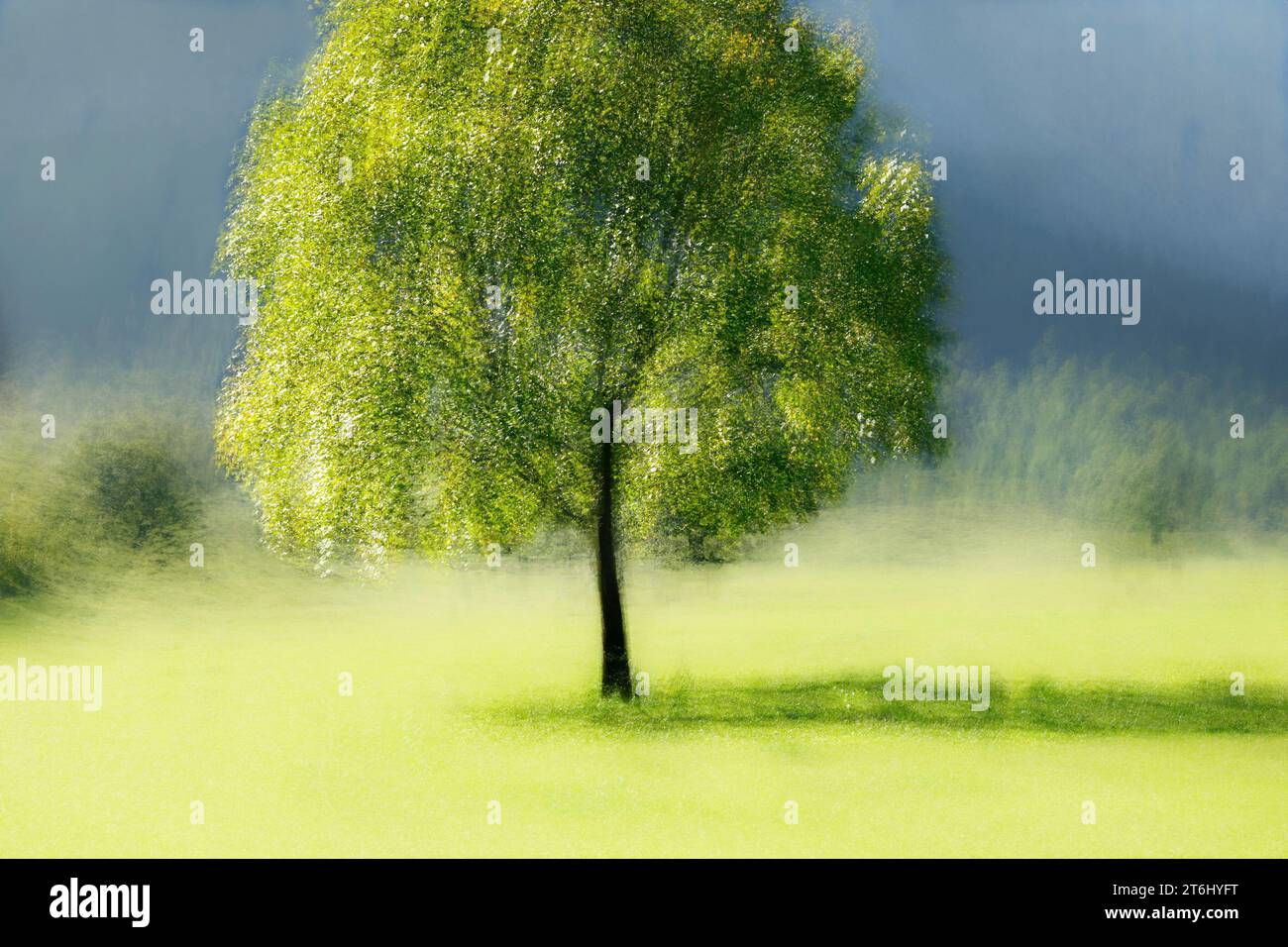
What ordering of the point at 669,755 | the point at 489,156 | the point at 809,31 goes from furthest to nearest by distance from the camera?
the point at 809,31
the point at 489,156
the point at 669,755

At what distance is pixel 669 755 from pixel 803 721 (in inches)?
150

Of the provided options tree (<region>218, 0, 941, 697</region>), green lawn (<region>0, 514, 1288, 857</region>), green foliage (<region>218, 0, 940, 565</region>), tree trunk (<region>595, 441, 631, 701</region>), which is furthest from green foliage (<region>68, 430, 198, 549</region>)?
tree trunk (<region>595, 441, 631, 701</region>)

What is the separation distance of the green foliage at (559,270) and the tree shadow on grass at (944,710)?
343cm

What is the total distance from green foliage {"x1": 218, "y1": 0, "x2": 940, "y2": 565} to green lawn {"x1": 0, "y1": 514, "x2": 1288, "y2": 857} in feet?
13.5

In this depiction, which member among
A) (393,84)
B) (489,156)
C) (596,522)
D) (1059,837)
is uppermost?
(393,84)

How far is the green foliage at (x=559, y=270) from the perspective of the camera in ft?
69.6

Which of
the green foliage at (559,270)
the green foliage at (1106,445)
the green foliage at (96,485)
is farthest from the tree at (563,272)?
the green foliage at (1106,445)

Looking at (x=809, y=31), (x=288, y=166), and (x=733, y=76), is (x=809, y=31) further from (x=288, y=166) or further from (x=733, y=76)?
(x=288, y=166)

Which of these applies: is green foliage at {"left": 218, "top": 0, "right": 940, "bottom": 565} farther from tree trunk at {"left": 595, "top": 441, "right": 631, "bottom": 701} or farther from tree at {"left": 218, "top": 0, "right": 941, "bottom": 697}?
tree trunk at {"left": 595, "top": 441, "right": 631, "bottom": 701}

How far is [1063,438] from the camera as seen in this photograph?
2943 inches

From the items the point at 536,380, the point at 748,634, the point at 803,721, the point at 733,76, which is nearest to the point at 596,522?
the point at 536,380

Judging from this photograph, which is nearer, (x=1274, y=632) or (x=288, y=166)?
(x=288, y=166)

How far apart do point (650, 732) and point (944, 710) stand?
18.7ft

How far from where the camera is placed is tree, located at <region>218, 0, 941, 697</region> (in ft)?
69.6
